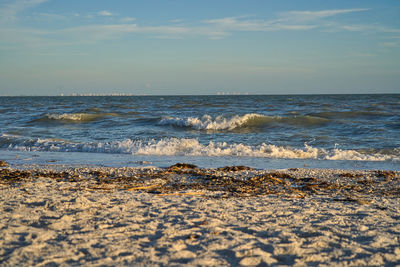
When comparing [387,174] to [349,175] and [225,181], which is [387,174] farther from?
[225,181]

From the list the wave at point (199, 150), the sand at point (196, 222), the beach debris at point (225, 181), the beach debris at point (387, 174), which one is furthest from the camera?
the wave at point (199, 150)

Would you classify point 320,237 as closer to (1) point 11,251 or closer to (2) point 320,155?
(1) point 11,251

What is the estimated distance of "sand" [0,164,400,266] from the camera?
8.91ft

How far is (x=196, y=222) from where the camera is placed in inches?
139

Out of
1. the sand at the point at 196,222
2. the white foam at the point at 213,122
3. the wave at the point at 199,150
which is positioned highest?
the white foam at the point at 213,122

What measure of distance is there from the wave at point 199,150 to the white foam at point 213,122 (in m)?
5.93

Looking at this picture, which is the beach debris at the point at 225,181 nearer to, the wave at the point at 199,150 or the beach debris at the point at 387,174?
the beach debris at the point at 387,174

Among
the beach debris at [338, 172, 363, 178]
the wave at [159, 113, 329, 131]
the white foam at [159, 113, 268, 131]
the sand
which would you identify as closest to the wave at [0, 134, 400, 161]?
the beach debris at [338, 172, 363, 178]

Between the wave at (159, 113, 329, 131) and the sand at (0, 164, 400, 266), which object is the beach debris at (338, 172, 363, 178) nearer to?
the sand at (0, 164, 400, 266)

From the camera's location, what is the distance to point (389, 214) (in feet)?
12.9

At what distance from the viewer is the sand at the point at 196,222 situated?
8.91 feet

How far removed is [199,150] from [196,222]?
6400mm

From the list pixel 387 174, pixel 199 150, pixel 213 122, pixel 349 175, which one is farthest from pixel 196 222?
pixel 213 122

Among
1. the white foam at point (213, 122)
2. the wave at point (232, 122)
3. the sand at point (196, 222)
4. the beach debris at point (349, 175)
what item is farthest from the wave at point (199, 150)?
the wave at point (232, 122)
